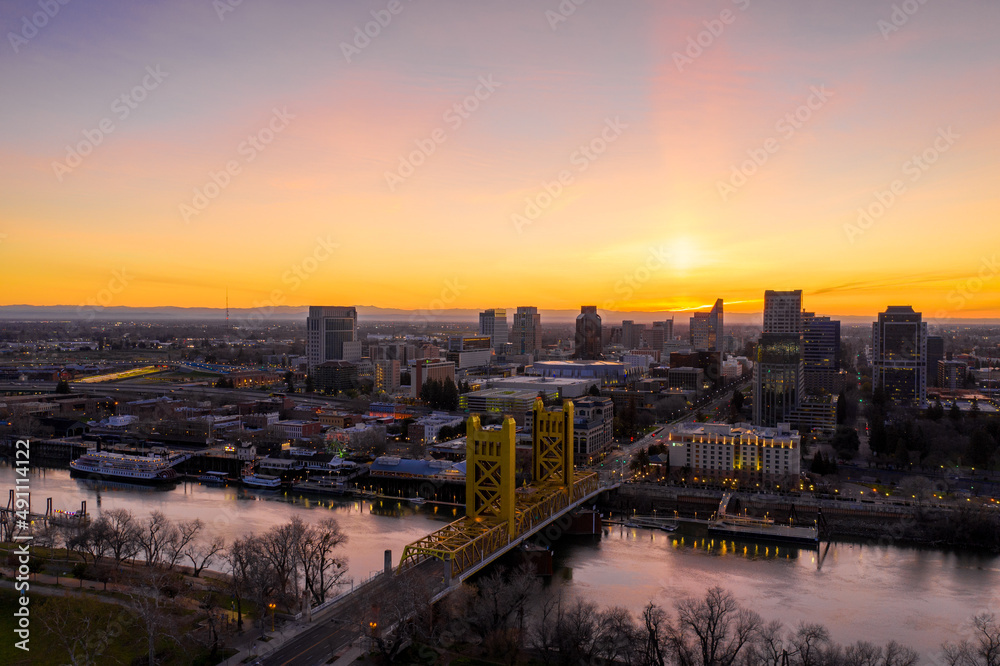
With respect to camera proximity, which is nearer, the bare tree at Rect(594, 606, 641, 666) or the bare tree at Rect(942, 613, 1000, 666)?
the bare tree at Rect(942, 613, 1000, 666)

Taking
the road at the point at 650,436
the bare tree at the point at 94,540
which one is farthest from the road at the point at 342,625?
the road at the point at 650,436

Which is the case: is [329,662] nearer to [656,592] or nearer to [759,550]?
[656,592]

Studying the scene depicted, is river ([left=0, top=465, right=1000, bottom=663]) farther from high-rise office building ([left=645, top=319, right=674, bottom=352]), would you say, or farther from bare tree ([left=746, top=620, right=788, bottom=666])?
high-rise office building ([left=645, top=319, right=674, bottom=352])

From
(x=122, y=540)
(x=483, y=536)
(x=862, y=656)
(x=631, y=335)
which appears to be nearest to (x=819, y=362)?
(x=483, y=536)

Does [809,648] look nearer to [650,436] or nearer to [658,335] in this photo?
[650,436]

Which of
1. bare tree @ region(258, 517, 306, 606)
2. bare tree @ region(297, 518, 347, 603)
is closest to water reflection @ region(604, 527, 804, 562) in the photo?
bare tree @ region(297, 518, 347, 603)

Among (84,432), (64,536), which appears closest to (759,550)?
(64,536)
